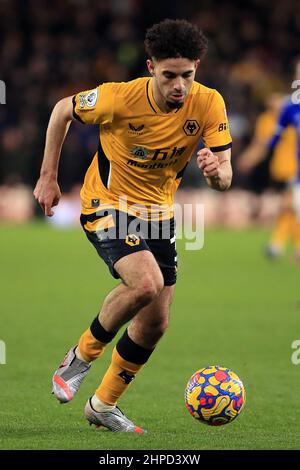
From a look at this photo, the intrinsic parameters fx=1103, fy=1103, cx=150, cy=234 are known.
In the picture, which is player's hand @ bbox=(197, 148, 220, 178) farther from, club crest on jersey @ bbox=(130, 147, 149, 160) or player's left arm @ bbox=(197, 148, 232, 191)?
club crest on jersey @ bbox=(130, 147, 149, 160)

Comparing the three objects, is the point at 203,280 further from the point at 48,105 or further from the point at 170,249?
the point at 48,105

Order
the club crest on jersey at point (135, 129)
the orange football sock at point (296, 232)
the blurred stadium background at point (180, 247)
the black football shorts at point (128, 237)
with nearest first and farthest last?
the black football shorts at point (128, 237) → the club crest on jersey at point (135, 129) → the blurred stadium background at point (180, 247) → the orange football sock at point (296, 232)

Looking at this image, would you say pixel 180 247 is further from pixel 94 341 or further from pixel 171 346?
pixel 94 341

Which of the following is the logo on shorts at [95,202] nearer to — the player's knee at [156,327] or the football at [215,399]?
the player's knee at [156,327]

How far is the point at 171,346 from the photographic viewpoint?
9094mm

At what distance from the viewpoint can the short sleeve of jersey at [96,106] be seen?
19.8ft

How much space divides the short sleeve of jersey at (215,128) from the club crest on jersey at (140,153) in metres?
0.34

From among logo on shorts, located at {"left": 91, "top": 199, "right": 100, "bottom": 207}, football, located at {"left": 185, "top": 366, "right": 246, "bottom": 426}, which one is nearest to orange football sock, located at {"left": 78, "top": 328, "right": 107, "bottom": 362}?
football, located at {"left": 185, "top": 366, "right": 246, "bottom": 426}

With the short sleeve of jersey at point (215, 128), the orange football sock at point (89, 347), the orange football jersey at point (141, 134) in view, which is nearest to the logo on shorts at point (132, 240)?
the orange football jersey at point (141, 134)

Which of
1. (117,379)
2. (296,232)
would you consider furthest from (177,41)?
(296,232)

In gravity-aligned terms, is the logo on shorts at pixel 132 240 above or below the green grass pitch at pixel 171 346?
above

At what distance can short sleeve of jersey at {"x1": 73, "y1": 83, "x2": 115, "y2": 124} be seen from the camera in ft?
19.8

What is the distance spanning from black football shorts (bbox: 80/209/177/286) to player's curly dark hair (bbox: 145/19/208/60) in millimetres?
913

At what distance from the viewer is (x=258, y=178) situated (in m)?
21.2
